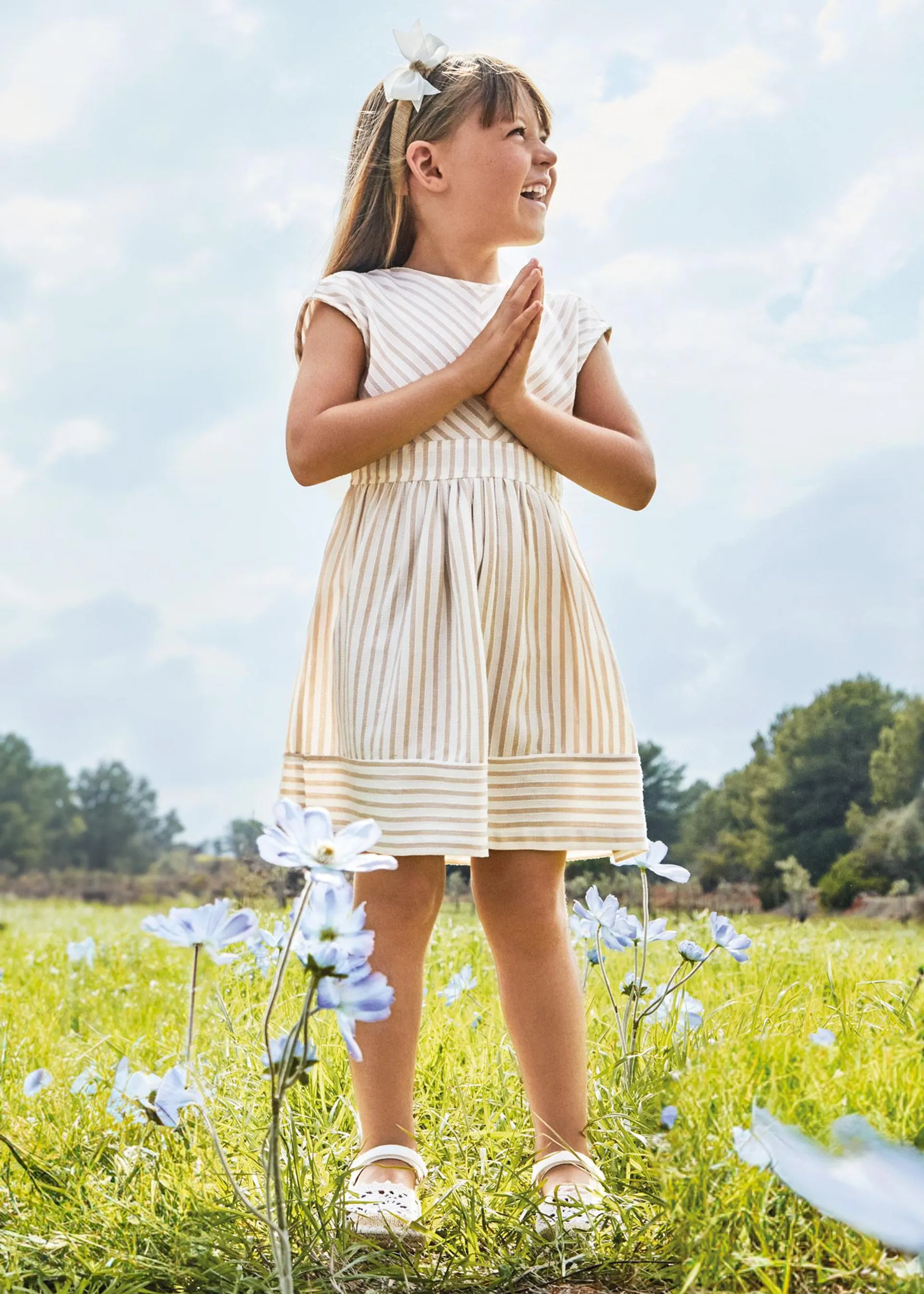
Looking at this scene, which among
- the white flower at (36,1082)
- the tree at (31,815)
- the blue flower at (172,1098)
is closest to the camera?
the blue flower at (172,1098)

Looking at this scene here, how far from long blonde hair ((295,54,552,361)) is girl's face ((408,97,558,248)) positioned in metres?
0.02

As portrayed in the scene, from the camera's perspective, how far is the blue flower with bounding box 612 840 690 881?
2059 mm

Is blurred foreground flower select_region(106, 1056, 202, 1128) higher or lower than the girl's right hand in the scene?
lower

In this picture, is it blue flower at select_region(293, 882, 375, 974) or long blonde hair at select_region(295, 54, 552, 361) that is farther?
long blonde hair at select_region(295, 54, 552, 361)

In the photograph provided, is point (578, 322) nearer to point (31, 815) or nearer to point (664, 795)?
point (664, 795)

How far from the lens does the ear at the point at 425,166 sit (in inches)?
81.4

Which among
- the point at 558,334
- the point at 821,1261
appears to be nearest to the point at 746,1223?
the point at 821,1261

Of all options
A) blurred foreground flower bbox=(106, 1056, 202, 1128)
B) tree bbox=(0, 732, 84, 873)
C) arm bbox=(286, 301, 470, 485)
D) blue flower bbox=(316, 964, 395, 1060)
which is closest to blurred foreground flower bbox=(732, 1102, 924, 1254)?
blue flower bbox=(316, 964, 395, 1060)

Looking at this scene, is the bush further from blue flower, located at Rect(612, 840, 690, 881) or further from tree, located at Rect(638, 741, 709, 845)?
blue flower, located at Rect(612, 840, 690, 881)

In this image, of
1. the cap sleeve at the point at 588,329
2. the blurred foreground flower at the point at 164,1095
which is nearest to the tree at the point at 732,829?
the cap sleeve at the point at 588,329

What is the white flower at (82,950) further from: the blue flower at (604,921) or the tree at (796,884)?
the tree at (796,884)

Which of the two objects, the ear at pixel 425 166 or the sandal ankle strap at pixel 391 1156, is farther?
the ear at pixel 425 166

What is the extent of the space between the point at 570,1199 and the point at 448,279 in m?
1.49

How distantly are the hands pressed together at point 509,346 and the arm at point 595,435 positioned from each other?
2 centimetres
